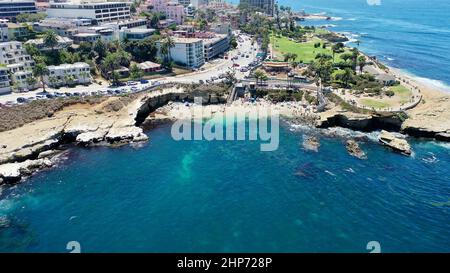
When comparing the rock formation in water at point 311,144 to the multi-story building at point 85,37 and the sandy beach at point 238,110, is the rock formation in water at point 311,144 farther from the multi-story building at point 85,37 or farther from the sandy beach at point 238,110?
the multi-story building at point 85,37

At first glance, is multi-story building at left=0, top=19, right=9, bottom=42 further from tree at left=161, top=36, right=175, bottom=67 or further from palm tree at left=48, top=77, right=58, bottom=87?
tree at left=161, top=36, right=175, bottom=67

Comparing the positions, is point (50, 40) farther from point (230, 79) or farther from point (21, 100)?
point (230, 79)

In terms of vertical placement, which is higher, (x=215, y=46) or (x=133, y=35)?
(x=133, y=35)

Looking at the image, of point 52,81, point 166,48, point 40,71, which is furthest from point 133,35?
point 40,71

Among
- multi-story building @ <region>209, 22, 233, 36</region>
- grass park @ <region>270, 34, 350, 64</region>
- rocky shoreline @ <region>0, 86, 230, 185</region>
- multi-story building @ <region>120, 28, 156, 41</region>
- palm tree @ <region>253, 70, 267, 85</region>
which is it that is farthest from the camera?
multi-story building @ <region>209, 22, 233, 36</region>

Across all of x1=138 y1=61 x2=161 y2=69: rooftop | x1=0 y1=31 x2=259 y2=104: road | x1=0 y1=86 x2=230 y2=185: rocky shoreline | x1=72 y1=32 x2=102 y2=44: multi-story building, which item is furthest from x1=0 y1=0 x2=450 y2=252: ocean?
x1=72 y1=32 x2=102 y2=44: multi-story building

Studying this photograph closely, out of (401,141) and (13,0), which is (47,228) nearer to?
(401,141)
